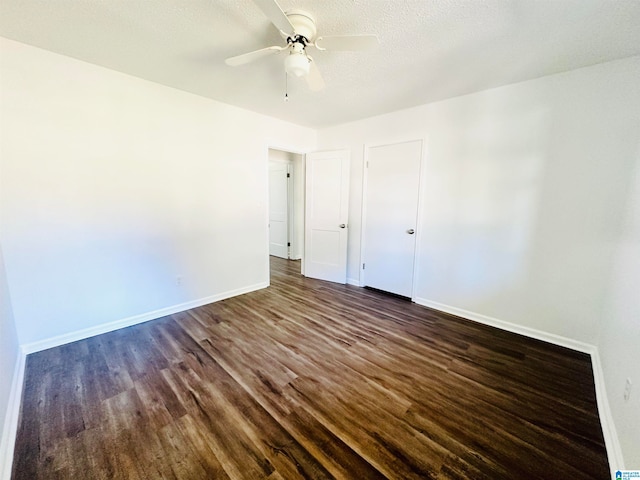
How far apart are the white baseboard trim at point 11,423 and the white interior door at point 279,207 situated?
167 inches

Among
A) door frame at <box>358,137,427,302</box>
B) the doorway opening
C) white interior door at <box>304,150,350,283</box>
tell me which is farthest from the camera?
the doorway opening

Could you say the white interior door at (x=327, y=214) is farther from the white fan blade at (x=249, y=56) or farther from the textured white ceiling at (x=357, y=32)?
the white fan blade at (x=249, y=56)

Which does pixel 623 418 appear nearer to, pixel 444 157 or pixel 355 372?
pixel 355 372

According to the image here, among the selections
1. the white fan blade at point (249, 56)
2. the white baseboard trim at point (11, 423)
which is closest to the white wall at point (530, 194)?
the white fan blade at point (249, 56)

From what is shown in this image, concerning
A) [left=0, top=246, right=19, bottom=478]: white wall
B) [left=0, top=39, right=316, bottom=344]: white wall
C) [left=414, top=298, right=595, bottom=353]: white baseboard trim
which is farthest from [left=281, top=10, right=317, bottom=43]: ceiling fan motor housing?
[left=414, top=298, right=595, bottom=353]: white baseboard trim

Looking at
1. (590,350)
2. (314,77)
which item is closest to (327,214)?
(314,77)

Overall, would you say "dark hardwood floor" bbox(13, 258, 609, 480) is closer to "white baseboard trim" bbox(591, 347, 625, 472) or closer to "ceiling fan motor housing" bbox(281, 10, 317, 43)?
"white baseboard trim" bbox(591, 347, 625, 472)

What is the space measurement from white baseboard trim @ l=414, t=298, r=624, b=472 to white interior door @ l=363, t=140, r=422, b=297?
500 mm

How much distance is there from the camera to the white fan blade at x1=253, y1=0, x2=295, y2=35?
1.29 meters

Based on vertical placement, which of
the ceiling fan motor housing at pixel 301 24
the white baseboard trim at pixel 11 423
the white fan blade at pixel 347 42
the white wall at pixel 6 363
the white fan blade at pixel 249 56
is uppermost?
the ceiling fan motor housing at pixel 301 24

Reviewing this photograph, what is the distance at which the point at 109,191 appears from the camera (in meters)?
2.50

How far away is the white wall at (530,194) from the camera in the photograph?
7.11ft

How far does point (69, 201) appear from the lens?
231cm

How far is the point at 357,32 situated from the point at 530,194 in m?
2.19
